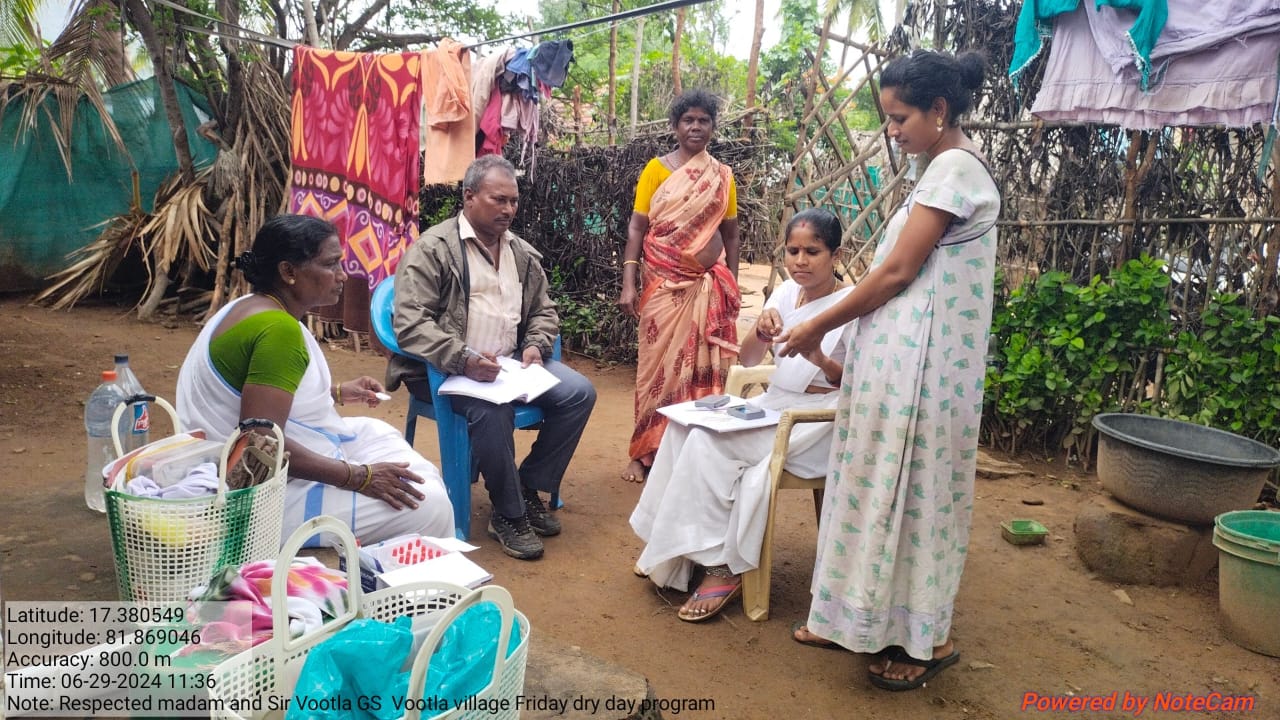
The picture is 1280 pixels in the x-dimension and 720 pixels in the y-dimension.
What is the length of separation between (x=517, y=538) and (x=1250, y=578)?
2680mm

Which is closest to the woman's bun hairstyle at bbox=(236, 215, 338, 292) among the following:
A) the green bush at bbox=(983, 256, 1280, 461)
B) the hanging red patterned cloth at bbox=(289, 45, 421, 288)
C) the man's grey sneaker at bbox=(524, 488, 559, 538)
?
the man's grey sneaker at bbox=(524, 488, 559, 538)

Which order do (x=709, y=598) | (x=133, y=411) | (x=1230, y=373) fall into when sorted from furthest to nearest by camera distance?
(x=1230, y=373) < (x=133, y=411) < (x=709, y=598)

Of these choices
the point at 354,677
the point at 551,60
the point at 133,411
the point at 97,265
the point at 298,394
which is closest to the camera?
the point at 354,677

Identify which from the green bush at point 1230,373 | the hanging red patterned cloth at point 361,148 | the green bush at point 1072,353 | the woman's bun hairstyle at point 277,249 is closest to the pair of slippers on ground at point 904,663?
the woman's bun hairstyle at point 277,249

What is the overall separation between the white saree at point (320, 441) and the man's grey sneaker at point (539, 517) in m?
0.97

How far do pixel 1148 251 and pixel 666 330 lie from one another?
8.72ft

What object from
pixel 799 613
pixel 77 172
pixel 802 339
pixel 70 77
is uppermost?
pixel 70 77

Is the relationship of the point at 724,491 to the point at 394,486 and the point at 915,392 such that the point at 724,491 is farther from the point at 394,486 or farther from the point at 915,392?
the point at 394,486

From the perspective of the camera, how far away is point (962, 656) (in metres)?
2.91

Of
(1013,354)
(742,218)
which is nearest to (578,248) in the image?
(742,218)

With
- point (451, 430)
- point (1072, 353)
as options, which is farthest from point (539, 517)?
point (1072, 353)

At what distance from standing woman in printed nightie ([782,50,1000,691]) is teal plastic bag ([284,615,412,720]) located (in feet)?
5.11

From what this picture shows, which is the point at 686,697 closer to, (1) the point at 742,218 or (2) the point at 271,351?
(2) the point at 271,351

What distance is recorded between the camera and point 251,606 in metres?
1.56
